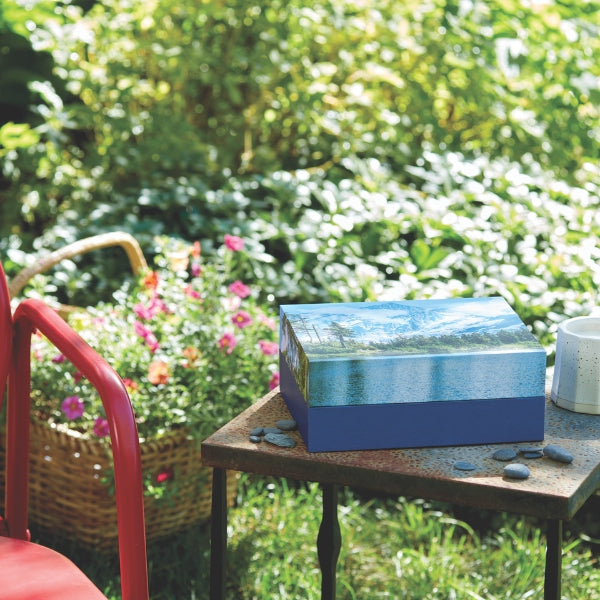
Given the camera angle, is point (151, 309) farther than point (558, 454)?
Yes

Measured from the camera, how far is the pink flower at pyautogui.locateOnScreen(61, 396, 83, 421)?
2.07 m

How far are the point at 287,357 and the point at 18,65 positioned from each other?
90.4 inches

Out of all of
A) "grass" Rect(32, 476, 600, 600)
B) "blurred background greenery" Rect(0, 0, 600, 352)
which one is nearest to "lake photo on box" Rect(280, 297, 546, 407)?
"grass" Rect(32, 476, 600, 600)

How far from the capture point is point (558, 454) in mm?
1338

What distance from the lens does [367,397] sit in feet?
4.42

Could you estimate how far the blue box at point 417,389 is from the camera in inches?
52.7

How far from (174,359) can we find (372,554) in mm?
656

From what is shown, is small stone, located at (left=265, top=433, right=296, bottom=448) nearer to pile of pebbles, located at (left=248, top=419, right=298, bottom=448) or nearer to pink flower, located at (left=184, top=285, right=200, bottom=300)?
pile of pebbles, located at (left=248, top=419, right=298, bottom=448)

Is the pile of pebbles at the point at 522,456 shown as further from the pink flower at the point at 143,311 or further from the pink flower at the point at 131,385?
the pink flower at the point at 143,311

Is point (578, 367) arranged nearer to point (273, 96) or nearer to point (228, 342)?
point (228, 342)

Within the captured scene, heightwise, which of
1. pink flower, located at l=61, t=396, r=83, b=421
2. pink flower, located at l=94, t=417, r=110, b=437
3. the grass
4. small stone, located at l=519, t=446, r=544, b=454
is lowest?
the grass

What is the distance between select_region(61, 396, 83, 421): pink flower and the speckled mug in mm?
1027

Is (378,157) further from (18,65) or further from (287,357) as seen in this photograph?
(287,357)

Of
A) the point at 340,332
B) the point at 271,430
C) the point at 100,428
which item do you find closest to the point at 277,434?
the point at 271,430
